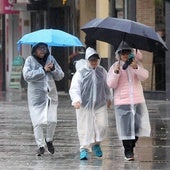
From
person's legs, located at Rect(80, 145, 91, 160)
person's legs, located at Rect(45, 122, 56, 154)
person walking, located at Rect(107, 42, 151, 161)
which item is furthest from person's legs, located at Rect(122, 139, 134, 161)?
person's legs, located at Rect(45, 122, 56, 154)

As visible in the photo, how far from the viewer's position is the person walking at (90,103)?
33.6 ft

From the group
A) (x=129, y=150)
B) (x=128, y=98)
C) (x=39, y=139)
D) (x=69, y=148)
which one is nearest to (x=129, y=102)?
(x=128, y=98)

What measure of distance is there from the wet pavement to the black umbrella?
173cm

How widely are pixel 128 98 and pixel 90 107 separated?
1.97ft

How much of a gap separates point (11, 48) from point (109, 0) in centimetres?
605

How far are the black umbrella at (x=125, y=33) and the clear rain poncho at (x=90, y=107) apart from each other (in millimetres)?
543

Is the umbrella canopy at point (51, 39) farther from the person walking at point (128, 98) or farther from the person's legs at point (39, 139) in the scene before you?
the person's legs at point (39, 139)

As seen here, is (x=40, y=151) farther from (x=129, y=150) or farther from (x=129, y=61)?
(x=129, y=61)

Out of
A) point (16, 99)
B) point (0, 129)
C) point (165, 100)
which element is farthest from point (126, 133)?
point (16, 99)

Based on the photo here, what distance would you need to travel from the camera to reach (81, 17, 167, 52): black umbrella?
9.87 metres

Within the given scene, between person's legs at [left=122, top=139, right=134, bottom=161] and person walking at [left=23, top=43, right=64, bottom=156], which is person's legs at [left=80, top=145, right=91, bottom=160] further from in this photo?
person walking at [left=23, top=43, right=64, bottom=156]

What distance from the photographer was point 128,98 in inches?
398

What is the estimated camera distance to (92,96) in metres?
10.2

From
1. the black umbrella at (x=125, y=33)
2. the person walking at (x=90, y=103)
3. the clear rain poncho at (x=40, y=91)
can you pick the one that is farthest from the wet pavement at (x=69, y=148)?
the black umbrella at (x=125, y=33)
